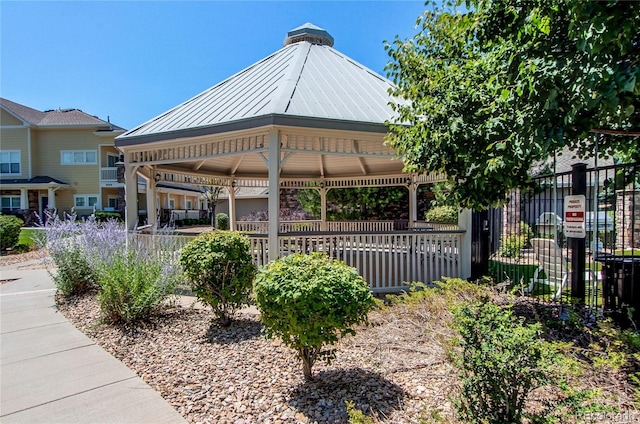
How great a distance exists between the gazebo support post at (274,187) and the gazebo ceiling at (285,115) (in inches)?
5.8

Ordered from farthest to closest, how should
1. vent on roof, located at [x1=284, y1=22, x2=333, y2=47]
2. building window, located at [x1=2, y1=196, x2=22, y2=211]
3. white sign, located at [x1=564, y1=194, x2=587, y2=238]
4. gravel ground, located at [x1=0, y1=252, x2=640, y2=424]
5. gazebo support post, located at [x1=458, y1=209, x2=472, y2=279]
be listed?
building window, located at [x1=2, y1=196, x2=22, y2=211] < vent on roof, located at [x1=284, y1=22, x2=333, y2=47] < gazebo support post, located at [x1=458, y1=209, x2=472, y2=279] < white sign, located at [x1=564, y1=194, x2=587, y2=238] < gravel ground, located at [x1=0, y1=252, x2=640, y2=424]

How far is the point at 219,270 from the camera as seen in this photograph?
193 inches

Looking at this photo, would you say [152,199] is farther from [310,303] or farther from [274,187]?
[310,303]

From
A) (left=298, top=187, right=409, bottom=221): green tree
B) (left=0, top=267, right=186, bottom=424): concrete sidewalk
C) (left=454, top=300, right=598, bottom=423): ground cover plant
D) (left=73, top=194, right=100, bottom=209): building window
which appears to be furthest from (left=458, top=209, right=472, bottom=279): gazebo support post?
(left=73, top=194, right=100, bottom=209): building window

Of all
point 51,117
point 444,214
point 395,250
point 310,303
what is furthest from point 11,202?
point 310,303

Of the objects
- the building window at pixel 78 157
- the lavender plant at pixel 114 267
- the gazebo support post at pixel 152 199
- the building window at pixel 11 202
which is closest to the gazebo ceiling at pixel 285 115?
the gazebo support post at pixel 152 199

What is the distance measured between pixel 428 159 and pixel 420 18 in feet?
7.03

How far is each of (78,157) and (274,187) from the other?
28069 millimetres

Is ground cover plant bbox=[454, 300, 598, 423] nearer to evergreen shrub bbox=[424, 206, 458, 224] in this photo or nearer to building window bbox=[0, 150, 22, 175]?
evergreen shrub bbox=[424, 206, 458, 224]

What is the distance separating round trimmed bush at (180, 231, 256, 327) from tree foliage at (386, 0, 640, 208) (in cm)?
294

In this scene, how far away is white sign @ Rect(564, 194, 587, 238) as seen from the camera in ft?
16.0

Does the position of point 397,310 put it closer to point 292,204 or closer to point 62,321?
point 62,321

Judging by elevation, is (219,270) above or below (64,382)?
above

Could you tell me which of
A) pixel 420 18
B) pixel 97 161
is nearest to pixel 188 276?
pixel 420 18
